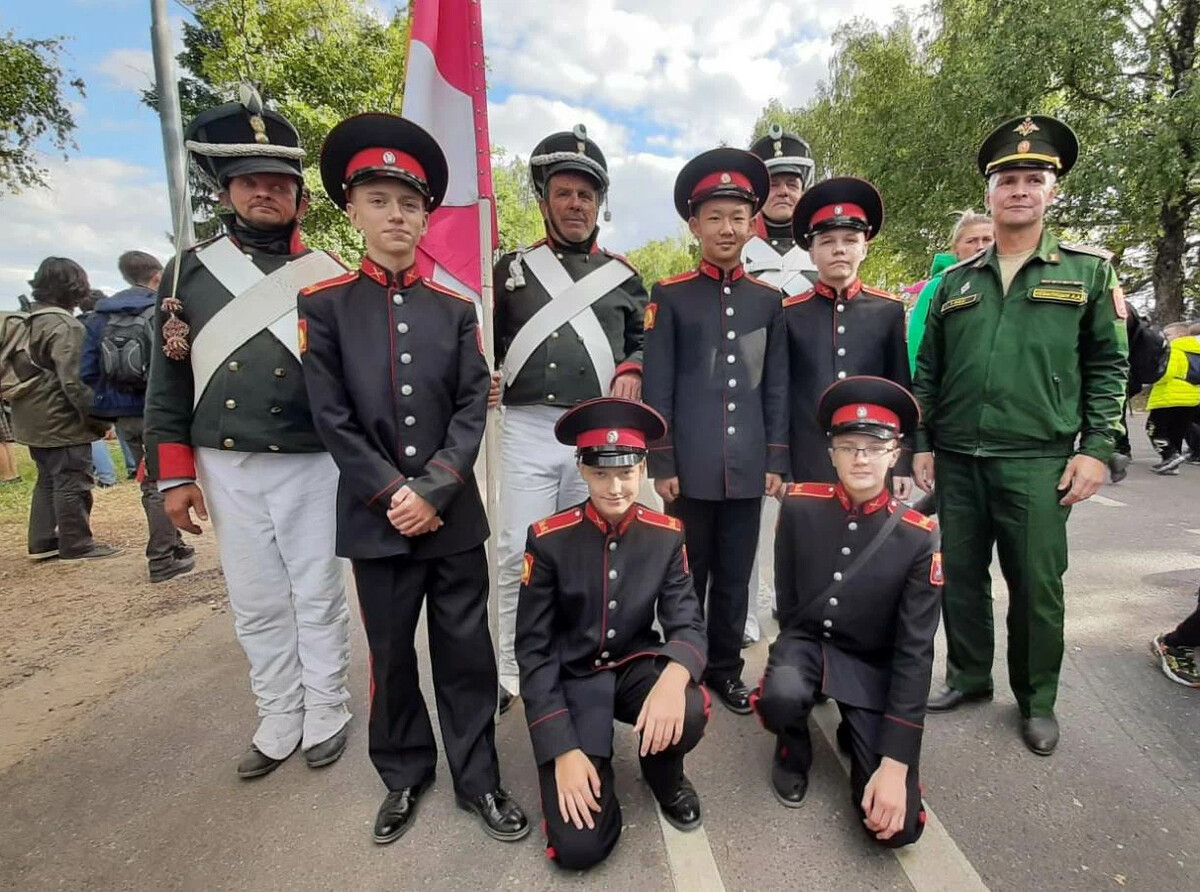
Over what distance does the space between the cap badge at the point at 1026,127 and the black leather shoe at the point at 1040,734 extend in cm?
237

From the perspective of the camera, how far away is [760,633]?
3.83 meters

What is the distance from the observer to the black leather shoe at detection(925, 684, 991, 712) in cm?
293

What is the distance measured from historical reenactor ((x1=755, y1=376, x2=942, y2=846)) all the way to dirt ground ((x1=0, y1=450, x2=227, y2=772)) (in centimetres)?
328

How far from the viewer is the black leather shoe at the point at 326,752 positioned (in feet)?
8.87

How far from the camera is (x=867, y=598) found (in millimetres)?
2432

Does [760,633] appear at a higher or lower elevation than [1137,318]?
lower

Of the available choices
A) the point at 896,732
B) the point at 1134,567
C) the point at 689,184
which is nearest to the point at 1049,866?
the point at 896,732

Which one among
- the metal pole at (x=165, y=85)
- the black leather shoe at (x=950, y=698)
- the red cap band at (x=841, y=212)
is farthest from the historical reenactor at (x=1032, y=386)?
the metal pole at (x=165, y=85)

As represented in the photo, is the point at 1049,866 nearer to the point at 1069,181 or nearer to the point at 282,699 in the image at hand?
the point at 282,699

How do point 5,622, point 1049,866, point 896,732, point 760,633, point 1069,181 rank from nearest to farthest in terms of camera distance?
1. point 1049,866
2. point 896,732
3. point 760,633
4. point 5,622
5. point 1069,181

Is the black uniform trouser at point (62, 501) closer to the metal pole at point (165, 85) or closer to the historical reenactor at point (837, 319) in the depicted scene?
the metal pole at point (165, 85)

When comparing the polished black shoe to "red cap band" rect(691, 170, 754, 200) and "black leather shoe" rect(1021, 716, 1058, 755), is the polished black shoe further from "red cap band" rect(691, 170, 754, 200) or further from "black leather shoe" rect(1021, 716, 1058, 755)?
"black leather shoe" rect(1021, 716, 1058, 755)

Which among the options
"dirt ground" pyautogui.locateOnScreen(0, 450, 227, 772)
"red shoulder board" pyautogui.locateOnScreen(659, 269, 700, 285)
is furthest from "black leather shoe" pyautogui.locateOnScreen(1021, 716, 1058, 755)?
"dirt ground" pyautogui.locateOnScreen(0, 450, 227, 772)

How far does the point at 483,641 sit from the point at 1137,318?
9.93 feet
